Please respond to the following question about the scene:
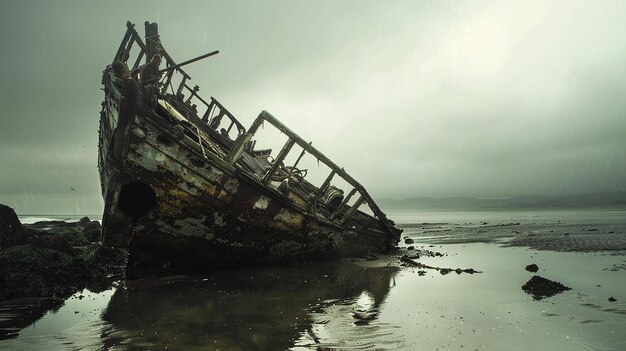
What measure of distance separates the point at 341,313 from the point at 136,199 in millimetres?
5569

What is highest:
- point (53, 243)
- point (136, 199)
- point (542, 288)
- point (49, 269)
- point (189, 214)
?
point (136, 199)

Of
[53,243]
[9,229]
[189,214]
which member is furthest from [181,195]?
[9,229]

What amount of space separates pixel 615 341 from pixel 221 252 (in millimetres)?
7414

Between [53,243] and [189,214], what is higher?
[189,214]

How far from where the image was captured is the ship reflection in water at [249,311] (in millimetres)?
4172

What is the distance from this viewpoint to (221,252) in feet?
28.0

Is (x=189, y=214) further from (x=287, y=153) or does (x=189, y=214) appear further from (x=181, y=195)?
(x=287, y=153)

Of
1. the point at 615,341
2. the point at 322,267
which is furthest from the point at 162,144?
the point at 615,341

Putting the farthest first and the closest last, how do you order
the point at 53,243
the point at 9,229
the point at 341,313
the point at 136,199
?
the point at 9,229 < the point at 53,243 < the point at 136,199 < the point at 341,313

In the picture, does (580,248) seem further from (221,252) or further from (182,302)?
(182,302)

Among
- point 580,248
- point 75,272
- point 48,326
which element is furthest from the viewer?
point 580,248

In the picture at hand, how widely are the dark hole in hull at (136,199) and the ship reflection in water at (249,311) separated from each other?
160cm

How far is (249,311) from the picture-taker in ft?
17.9

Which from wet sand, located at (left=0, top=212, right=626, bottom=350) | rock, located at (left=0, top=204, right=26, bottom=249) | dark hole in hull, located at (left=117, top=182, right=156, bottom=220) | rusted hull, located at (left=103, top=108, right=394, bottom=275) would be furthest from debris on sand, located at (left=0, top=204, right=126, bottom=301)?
dark hole in hull, located at (left=117, top=182, right=156, bottom=220)
